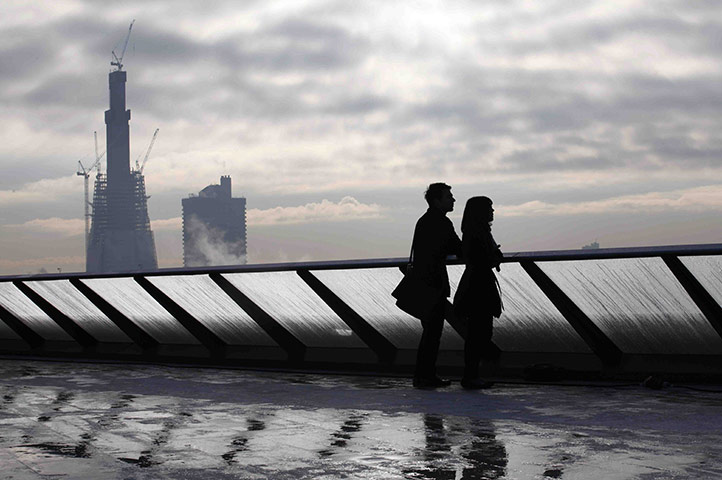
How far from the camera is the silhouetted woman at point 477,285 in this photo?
9.88m

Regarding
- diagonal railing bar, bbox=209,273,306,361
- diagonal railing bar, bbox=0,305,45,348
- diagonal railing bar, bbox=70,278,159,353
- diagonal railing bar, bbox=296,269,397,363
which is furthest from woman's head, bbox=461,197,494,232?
diagonal railing bar, bbox=0,305,45,348

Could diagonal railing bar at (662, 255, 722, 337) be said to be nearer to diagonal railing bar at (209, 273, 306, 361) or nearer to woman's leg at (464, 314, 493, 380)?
woman's leg at (464, 314, 493, 380)

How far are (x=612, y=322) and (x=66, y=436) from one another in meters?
5.49

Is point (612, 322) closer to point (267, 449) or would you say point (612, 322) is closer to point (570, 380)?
point (570, 380)

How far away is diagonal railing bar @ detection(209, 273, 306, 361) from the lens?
42.8 ft

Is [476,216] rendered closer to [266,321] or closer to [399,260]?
[399,260]

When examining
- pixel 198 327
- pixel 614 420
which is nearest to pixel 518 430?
pixel 614 420

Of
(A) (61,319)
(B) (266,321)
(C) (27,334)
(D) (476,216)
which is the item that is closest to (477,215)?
(D) (476,216)

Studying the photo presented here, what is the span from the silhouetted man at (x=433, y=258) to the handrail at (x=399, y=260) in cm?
53

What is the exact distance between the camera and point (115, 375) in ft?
40.0

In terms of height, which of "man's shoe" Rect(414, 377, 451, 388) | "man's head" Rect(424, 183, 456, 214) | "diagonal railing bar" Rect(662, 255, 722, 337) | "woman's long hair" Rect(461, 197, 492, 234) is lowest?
"man's shoe" Rect(414, 377, 451, 388)

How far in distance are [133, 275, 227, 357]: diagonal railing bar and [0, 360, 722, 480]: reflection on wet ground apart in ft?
9.93

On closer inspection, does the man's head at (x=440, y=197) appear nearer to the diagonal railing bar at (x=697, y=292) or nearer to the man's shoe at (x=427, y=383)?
the man's shoe at (x=427, y=383)

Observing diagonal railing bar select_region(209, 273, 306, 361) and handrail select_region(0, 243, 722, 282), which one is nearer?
handrail select_region(0, 243, 722, 282)
